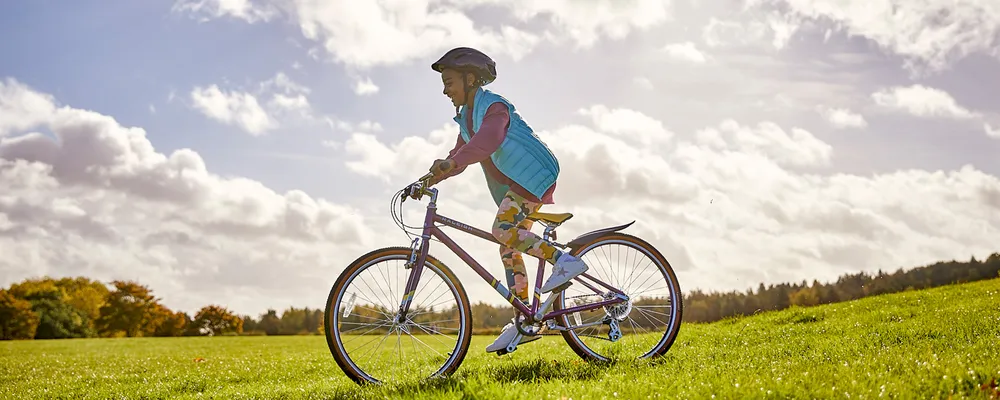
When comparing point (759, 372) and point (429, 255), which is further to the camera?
point (429, 255)

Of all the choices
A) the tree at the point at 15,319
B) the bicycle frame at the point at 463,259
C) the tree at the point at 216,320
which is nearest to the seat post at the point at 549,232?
the bicycle frame at the point at 463,259

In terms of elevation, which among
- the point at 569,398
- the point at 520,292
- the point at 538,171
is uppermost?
the point at 538,171

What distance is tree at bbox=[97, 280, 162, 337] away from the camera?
45562 millimetres

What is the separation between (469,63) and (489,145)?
83 centimetres

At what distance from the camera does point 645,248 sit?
7.89 meters

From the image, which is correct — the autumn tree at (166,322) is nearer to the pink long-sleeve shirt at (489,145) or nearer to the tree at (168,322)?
the tree at (168,322)

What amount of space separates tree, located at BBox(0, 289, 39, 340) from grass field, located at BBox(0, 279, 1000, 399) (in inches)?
1181

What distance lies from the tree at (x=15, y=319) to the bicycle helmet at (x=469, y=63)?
41.2 metres

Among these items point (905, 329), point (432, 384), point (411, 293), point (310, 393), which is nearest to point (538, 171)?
point (411, 293)

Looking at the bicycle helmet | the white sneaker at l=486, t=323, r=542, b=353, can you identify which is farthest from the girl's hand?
the white sneaker at l=486, t=323, r=542, b=353

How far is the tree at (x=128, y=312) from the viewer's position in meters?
45.6

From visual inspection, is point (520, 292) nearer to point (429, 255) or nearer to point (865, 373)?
point (429, 255)

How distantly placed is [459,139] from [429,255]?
4.13ft

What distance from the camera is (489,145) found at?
6691 millimetres
